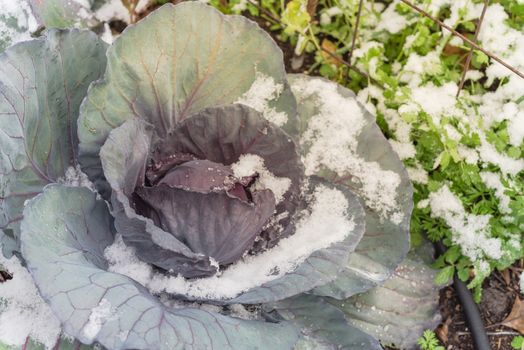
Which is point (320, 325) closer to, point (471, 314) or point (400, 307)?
point (400, 307)

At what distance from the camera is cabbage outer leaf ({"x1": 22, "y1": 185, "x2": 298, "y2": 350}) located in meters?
1.21

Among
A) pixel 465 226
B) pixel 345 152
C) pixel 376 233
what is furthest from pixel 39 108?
pixel 465 226

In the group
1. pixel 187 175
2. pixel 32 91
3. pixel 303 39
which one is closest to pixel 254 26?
pixel 187 175

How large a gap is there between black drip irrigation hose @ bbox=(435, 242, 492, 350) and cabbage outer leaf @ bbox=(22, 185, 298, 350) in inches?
31.2

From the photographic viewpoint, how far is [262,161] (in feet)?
5.01

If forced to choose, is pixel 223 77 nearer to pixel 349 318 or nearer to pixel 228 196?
pixel 228 196

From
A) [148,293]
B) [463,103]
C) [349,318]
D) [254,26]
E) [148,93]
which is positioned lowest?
[349,318]

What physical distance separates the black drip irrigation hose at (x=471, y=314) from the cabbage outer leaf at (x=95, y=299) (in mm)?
793

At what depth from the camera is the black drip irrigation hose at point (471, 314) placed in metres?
2.01

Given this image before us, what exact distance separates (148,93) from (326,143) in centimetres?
50

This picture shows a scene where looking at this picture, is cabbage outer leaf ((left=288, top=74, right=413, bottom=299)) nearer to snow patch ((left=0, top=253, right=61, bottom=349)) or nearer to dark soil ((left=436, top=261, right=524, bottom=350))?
dark soil ((left=436, top=261, right=524, bottom=350))

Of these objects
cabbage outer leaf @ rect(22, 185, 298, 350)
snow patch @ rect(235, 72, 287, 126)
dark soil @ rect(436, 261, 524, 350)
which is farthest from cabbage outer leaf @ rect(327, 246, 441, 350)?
snow patch @ rect(235, 72, 287, 126)

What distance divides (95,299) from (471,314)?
127 centimetres

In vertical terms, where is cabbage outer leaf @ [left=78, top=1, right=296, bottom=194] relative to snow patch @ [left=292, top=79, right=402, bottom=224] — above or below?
above
